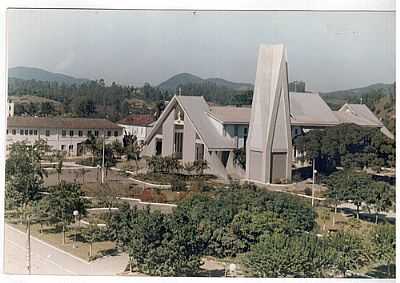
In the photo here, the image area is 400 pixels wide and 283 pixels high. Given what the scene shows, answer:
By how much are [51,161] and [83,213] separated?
27 centimetres

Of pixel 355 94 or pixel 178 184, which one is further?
pixel 178 184

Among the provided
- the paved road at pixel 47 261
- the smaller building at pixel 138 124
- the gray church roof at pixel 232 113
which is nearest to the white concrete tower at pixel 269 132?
the gray church roof at pixel 232 113

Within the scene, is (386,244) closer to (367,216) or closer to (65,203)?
(367,216)

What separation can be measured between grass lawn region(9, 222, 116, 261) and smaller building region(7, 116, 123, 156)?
0.36m

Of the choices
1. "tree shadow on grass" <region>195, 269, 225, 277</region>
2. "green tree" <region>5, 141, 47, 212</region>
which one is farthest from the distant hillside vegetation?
"green tree" <region>5, 141, 47, 212</region>

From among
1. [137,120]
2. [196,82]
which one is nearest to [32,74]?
[137,120]

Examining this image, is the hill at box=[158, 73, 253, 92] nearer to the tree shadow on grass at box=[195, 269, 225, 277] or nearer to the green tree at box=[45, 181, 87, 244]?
the green tree at box=[45, 181, 87, 244]

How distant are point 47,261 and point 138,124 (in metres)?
0.73

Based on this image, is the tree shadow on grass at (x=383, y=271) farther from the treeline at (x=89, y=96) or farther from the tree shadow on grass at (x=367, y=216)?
the treeline at (x=89, y=96)

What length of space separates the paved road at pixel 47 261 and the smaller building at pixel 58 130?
16.3 inches

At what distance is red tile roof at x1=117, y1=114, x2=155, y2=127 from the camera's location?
10.1ft

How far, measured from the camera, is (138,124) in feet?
10.2

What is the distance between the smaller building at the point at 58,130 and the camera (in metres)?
3.05
